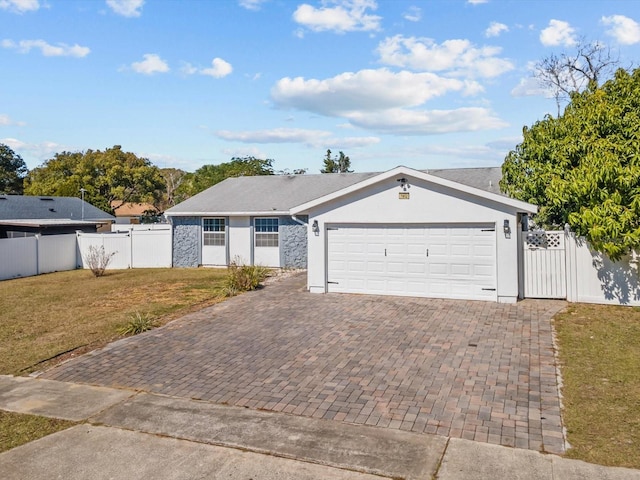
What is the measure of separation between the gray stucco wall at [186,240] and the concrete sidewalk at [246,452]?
15.2 meters

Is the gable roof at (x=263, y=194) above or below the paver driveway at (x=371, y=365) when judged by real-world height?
above

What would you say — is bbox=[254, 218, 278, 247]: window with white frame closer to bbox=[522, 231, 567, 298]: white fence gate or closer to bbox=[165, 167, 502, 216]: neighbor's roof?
bbox=[165, 167, 502, 216]: neighbor's roof

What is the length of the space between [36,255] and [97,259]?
259 cm

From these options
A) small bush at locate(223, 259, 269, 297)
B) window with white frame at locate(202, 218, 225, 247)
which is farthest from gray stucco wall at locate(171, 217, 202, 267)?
small bush at locate(223, 259, 269, 297)

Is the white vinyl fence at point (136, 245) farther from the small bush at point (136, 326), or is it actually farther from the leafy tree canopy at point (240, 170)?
the leafy tree canopy at point (240, 170)

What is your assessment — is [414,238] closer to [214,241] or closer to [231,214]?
[231,214]

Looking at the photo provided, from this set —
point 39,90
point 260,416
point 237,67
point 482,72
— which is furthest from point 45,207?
point 260,416

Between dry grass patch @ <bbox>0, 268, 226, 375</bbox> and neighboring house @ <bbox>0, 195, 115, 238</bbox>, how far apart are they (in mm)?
4364

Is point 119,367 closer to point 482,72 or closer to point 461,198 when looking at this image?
point 461,198

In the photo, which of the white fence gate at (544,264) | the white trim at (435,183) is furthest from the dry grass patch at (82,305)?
the white fence gate at (544,264)

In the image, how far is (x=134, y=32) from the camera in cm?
1384

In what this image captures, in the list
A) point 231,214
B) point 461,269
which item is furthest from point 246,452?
point 231,214

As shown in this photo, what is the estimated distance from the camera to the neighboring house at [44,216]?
22.8 metres

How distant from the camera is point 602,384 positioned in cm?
627
